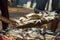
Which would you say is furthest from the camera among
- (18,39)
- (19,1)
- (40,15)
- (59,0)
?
(19,1)

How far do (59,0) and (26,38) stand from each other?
0.70m

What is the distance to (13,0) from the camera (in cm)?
319

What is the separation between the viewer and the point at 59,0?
168cm

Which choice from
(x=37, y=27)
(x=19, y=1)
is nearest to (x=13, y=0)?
(x=19, y=1)

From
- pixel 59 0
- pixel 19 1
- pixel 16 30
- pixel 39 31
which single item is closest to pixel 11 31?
pixel 16 30

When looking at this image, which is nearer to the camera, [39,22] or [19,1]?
[39,22]

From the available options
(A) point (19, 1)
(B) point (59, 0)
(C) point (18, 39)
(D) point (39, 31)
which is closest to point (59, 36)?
(D) point (39, 31)

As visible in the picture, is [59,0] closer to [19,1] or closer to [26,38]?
[26,38]

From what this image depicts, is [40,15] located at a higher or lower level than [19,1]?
higher

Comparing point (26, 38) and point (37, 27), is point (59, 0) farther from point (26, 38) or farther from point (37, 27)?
point (26, 38)

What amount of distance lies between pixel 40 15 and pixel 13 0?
6.72ft

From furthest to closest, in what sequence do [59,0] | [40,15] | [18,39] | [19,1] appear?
[19,1], [59,0], [40,15], [18,39]

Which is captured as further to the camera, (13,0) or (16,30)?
(13,0)

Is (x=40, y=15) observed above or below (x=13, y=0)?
above
